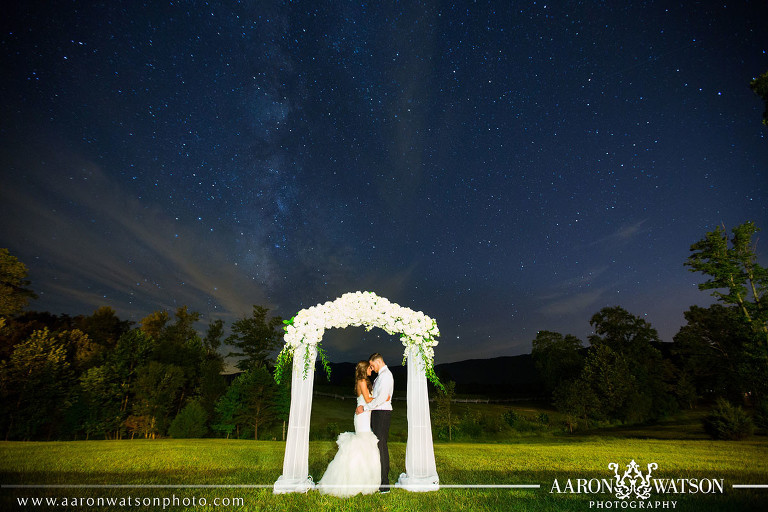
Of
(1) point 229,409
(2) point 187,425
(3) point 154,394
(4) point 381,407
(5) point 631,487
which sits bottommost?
(2) point 187,425

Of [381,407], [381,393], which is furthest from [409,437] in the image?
[381,393]

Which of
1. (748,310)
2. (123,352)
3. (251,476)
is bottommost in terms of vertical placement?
(251,476)

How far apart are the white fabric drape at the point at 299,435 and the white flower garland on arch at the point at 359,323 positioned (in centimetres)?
14

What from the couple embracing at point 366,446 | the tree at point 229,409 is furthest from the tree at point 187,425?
the couple embracing at point 366,446

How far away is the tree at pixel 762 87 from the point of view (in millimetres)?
10734

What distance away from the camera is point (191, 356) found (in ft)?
119

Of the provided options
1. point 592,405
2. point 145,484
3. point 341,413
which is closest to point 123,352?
point 341,413

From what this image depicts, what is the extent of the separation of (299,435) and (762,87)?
17.0 metres

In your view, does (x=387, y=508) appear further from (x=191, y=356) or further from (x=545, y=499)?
(x=191, y=356)

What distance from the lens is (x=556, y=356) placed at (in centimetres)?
4472

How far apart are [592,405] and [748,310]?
12.8m

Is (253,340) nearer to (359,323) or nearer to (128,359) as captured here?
(128,359)

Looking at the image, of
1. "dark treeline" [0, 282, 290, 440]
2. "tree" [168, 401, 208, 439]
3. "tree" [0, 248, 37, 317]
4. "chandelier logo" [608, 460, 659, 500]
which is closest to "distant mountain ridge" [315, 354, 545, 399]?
"dark treeline" [0, 282, 290, 440]

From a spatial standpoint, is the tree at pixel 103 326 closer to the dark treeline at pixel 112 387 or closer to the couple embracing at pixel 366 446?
the dark treeline at pixel 112 387
